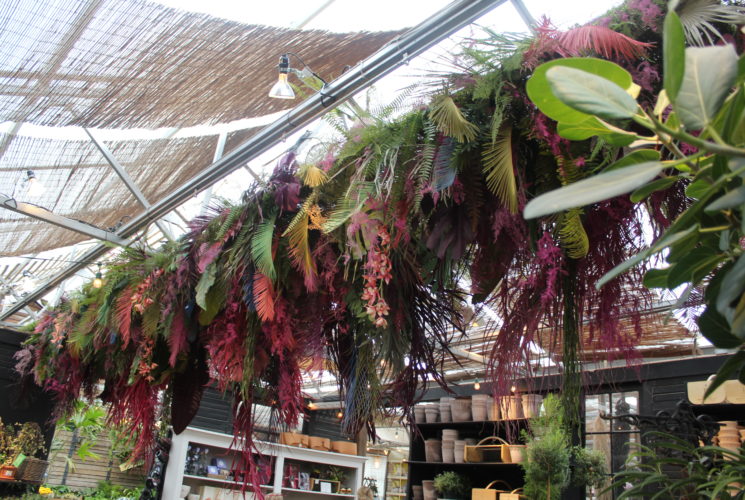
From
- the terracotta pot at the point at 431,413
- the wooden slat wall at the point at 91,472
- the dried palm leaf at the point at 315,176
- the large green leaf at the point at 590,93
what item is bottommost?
the wooden slat wall at the point at 91,472

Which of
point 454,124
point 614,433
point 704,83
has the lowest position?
point 704,83

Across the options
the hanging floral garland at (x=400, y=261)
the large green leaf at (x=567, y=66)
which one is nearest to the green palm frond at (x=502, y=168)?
the hanging floral garland at (x=400, y=261)

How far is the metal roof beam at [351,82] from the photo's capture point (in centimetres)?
264

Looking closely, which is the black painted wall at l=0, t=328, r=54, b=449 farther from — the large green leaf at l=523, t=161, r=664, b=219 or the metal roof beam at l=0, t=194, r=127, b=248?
the large green leaf at l=523, t=161, r=664, b=219

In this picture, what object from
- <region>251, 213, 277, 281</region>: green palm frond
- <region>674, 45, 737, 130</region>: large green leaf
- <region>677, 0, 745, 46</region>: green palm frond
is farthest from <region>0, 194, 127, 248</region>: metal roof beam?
<region>674, 45, 737, 130</region>: large green leaf

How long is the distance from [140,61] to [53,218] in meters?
2.17

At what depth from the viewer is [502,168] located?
144 centimetres

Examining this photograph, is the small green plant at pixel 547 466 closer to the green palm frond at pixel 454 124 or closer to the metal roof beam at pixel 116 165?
the metal roof beam at pixel 116 165

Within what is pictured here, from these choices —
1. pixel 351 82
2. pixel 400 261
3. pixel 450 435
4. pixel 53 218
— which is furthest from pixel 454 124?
pixel 450 435

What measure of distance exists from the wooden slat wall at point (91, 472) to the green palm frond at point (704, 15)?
1081cm

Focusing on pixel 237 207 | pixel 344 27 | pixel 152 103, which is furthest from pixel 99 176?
pixel 237 207

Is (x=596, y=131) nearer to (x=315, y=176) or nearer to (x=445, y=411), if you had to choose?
(x=315, y=176)

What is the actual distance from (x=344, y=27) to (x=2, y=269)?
7.51 m

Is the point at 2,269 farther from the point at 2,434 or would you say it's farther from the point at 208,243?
the point at 208,243
